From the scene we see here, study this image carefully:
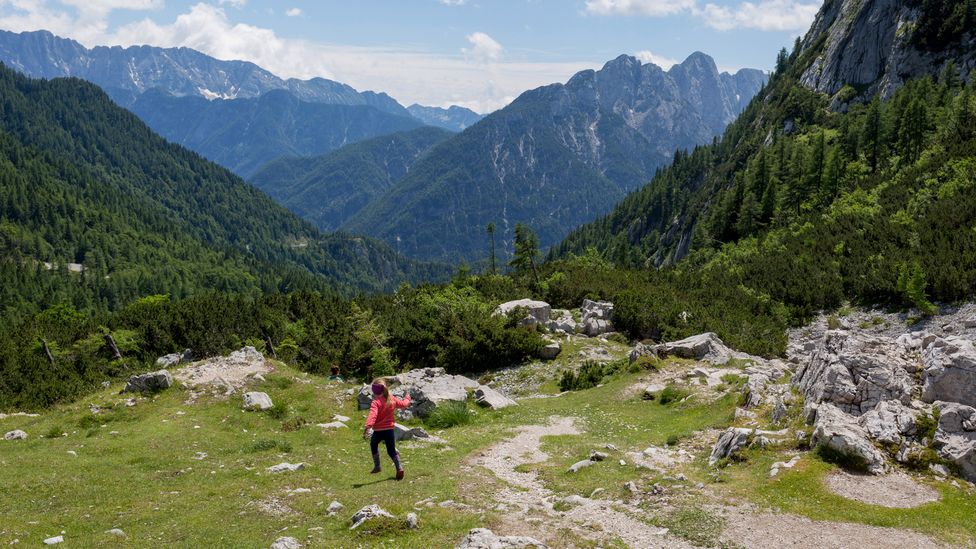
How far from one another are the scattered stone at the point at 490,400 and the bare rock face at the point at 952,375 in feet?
51.5

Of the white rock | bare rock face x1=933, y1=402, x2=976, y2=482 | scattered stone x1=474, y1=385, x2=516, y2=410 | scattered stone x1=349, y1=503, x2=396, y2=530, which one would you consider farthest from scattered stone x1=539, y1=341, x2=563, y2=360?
scattered stone x1=349, y1=503, x2=396, y2=530

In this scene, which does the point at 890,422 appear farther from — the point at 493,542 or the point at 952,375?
the point at 493,542

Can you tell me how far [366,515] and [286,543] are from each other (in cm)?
167

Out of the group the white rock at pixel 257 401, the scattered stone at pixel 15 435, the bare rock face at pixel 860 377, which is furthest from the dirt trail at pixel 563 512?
the scattered stone at pixel 15 435

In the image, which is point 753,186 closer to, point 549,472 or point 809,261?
point 809,261

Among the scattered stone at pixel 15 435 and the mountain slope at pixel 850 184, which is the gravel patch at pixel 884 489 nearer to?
the scattered stone at pixel 15 435

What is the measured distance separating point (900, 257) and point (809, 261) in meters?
8.65

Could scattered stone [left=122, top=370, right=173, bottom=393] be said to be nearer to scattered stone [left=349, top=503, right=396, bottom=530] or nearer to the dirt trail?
Result: the dirt trail

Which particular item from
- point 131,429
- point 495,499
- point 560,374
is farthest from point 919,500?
point 131,429

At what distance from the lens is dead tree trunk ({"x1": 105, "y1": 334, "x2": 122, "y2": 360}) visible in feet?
119

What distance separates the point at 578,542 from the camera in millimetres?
11391

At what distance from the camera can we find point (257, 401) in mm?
25078

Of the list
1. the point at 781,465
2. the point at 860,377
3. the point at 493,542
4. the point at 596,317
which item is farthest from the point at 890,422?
the point at 596,317

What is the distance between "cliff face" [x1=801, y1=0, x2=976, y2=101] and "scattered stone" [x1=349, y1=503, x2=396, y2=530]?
117 meters
